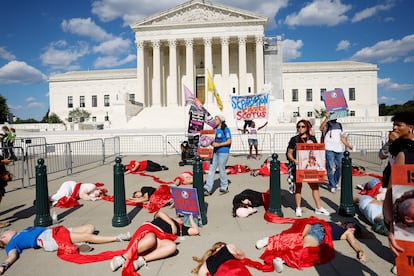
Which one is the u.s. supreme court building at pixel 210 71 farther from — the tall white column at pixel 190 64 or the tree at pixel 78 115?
the tree at pixel 78 115

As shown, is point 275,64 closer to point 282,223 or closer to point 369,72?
point 369,72

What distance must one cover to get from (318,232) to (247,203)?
6.57 feet

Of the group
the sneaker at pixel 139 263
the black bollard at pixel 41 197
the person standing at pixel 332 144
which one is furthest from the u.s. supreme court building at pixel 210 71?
the sneaker at pixel 139 263

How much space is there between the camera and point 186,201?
5117 millimetres

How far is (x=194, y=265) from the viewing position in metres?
3.82

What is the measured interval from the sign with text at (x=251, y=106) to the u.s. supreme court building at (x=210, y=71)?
706 inches

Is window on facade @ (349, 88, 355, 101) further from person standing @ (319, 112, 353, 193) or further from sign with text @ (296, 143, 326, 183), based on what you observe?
sign with text @ (296, 143, 326, 183)

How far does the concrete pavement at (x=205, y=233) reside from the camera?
146 inches

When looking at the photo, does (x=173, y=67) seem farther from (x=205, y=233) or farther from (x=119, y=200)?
(x=205, y=233)

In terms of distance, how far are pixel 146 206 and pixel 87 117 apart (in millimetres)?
61865

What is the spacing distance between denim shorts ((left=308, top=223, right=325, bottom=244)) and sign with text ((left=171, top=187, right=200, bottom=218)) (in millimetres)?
1896

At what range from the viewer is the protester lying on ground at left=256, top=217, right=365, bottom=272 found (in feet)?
12.3

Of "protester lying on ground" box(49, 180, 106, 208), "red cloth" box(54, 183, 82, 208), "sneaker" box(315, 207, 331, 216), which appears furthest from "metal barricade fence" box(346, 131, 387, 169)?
"red cloth" box(54, 183, 82, 208)

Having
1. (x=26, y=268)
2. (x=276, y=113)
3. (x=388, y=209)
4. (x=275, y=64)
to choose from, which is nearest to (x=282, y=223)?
(x=388, y=209)
